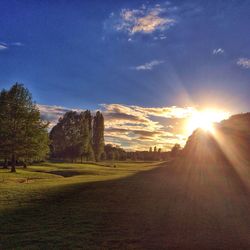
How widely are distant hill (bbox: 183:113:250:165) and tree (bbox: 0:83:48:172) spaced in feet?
81.3

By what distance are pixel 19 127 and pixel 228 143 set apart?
30215 mm

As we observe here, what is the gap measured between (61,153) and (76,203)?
A: 82.6 metres

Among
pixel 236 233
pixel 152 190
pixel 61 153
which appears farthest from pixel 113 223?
pixel 61 153

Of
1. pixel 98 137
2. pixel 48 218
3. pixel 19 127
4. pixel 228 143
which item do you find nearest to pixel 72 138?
pixel 98 137

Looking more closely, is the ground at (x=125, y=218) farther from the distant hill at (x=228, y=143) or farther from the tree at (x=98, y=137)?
the tree at (x=98, y=137)

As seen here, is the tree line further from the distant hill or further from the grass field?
the grass field

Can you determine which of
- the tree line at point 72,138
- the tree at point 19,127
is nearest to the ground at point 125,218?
the tree at point 19,127

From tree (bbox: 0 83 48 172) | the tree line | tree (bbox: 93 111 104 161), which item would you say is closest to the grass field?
tree (bbox: 0 83 48 172)

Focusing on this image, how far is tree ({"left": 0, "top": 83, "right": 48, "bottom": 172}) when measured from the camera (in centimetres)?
4666

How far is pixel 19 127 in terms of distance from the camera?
47625 millimetres

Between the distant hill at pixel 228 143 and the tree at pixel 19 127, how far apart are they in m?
24.8

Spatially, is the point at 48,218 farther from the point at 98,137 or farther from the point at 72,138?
the point at 98,137

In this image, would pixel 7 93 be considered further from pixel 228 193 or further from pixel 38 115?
pixel 228 193

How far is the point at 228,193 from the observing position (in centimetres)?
2334
